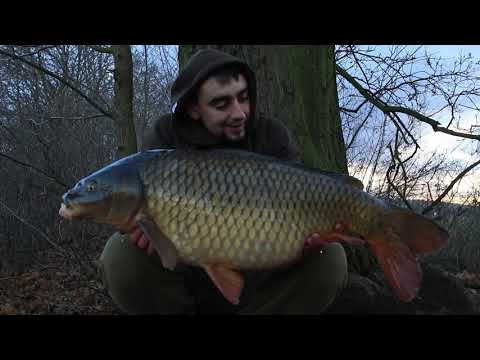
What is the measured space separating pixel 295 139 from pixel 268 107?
22 cm

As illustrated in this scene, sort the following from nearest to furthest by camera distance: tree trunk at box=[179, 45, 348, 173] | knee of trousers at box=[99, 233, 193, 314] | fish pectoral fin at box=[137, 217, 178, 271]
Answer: fish pectoral fin at box=[137, 217, 178, 271] → knee of trousers at box=[99, 233, 193, 314] → tree trunk at box=[179, 45, 348, 173]

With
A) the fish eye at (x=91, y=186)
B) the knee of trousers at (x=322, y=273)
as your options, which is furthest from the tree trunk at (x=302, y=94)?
the fish eye at (x=91, y=186)

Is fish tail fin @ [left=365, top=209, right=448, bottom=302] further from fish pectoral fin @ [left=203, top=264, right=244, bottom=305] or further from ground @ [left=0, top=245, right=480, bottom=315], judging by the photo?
ground @ [left=0, top=245, right=480, bottom=315]

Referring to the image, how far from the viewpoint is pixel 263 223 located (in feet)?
5.16

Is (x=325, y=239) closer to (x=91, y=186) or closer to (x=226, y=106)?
(x=226, y=106)

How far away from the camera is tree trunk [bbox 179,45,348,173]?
245cm

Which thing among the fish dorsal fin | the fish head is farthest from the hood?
the fish head

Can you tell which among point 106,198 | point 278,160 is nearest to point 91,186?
point 106,198

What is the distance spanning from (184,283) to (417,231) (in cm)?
90

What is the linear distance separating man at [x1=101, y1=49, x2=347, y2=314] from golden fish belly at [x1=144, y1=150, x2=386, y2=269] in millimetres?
177

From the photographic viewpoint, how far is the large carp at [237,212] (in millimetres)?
1537

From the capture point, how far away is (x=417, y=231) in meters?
1.64

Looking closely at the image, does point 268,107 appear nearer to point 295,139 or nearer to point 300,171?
point 295,139

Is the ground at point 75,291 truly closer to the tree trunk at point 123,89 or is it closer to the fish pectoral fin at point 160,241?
the tree trunk at point 123,89
